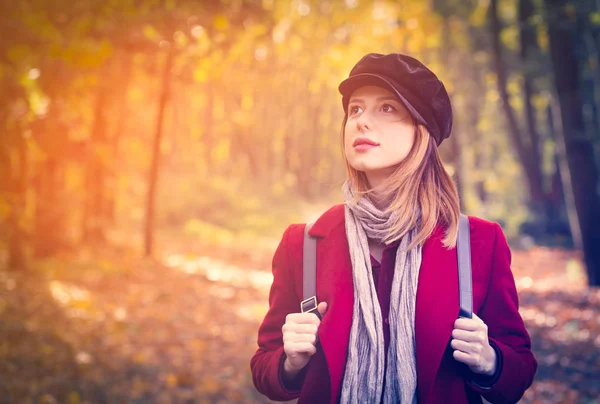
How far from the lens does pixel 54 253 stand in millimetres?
11328

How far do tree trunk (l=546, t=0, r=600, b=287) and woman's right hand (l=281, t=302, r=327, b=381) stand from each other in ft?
26.2

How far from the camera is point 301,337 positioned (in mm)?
1721

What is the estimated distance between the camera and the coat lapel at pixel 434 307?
1.68m

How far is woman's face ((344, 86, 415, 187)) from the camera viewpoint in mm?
1821

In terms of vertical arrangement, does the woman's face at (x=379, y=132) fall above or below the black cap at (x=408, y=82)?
below

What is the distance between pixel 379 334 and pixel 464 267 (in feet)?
1.25

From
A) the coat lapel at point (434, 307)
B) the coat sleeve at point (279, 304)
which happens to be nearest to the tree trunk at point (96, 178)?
the coat sleeve at point (279, 304)

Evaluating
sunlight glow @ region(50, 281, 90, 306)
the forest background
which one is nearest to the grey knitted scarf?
the forest background

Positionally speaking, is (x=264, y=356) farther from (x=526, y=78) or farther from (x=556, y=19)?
(x=526, y=78)

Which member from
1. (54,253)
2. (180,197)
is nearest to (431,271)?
(54,253)

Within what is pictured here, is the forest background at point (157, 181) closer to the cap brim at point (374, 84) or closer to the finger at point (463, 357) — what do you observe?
the cap brim at point (374, 84)

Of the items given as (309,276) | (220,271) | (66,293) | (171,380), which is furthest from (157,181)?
(309,276)

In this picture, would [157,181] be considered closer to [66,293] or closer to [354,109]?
[66,293]

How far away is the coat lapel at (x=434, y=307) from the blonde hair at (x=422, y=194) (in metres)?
0.06
